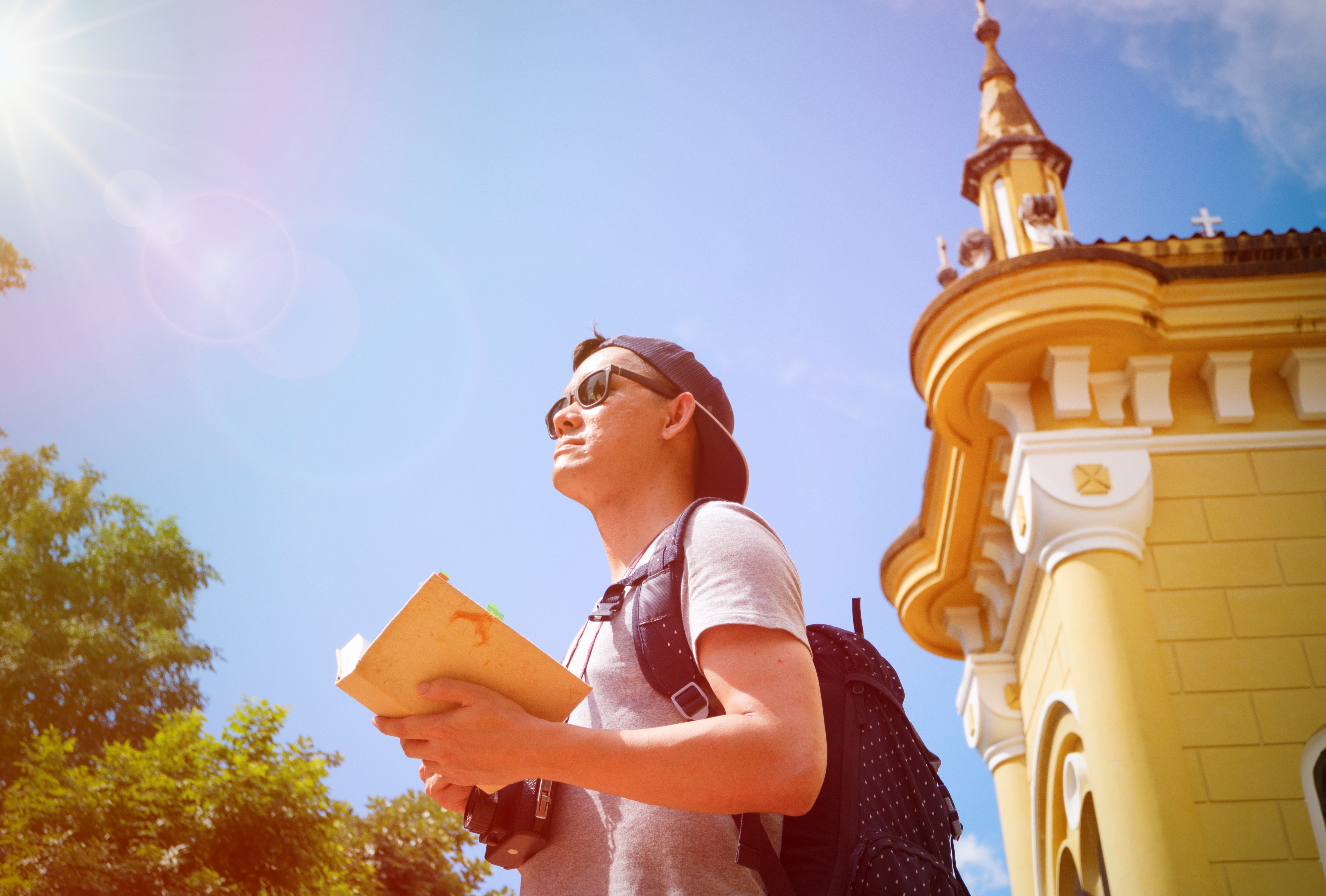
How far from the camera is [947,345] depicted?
8164 mm

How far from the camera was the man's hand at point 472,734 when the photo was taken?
1787 millimetres

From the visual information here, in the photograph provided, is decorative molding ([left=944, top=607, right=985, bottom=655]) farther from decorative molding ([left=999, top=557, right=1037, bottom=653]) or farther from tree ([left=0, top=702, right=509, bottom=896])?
tree ([left=0, top=702, right=509, bottom=896])

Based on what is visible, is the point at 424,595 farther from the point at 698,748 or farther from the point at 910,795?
the point at 910,795

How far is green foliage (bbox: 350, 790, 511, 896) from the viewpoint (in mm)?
13914

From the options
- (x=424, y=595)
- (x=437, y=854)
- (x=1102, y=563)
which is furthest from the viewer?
(x=437, y=854)

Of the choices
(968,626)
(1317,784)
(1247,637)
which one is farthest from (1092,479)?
(968,626)

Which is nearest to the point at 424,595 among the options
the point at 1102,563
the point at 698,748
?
the point at 698,748

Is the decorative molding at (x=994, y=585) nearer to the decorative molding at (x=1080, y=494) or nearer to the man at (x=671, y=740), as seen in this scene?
the decorative molding at (x=1080, y=494)

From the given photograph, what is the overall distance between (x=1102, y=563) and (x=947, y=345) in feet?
6.60

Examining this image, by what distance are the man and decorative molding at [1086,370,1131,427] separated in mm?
6189

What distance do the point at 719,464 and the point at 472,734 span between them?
4.38ft

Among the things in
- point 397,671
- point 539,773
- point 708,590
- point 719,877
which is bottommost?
point 719,877

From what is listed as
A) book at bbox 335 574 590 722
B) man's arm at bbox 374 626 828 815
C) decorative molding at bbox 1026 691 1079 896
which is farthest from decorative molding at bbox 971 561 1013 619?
book at bbox 335 574 590 722

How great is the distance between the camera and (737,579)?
2.03 meters
